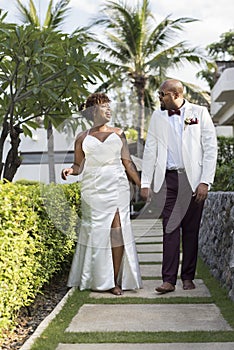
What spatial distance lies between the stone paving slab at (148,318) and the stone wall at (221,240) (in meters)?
0.47

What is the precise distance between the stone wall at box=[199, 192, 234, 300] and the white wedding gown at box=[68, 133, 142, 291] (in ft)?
2.62

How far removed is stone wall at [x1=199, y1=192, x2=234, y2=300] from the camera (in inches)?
210

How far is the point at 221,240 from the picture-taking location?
6.09m

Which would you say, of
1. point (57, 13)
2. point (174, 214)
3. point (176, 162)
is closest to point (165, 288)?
point (174, 214)

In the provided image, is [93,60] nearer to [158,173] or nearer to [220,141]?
[158,173]

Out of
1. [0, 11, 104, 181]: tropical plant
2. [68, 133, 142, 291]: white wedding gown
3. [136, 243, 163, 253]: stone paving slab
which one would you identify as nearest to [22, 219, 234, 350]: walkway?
[68, 133, 142, 291]: white wedding gown

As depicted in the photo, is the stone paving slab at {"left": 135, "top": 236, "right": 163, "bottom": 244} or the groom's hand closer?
the groom's hand

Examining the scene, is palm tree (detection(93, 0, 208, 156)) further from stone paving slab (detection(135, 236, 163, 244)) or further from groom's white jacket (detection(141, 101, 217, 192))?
groom's white jacket (detection(141, 101, 217, 192))

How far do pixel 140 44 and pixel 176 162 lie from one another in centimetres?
1776

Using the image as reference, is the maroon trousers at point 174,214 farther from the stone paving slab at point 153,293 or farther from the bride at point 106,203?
the bride at point 106,203

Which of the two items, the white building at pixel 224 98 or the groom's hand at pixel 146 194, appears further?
the white building at pixel 224 98

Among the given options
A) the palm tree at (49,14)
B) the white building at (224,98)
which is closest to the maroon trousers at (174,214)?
the white building at (224,98)

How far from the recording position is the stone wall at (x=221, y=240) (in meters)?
5.34

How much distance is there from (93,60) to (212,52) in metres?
33.8
